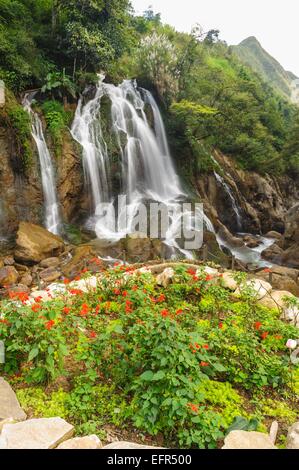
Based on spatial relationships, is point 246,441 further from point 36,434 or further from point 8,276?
point 8,276

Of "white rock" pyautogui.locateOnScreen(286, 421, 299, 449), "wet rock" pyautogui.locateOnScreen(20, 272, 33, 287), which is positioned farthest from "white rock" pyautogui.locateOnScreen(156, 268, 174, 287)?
"wet rock" pyautogui.locateOnScreen(20, 272, 33, 287)

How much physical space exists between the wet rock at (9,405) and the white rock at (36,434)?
9.1 inches

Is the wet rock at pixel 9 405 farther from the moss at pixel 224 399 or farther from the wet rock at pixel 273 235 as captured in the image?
the wet rock at pixel 273 235

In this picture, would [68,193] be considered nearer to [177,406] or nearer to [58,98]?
[58,98]

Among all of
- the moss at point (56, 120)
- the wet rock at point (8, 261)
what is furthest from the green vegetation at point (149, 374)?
the moss at point (56, 120)

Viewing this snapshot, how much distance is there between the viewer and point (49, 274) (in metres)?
10.9

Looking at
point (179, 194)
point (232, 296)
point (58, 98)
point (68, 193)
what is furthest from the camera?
point (179, 194)

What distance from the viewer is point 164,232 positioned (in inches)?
588

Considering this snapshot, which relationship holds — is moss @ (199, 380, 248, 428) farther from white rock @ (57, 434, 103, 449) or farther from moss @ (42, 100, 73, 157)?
moss @ (42, 100, 73, 157)

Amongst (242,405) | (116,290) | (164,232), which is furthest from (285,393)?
(164,232)

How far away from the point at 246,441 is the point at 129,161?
15.8m

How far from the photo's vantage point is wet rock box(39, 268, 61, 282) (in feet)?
34.8

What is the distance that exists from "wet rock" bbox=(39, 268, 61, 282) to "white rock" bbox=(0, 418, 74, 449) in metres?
7.71
